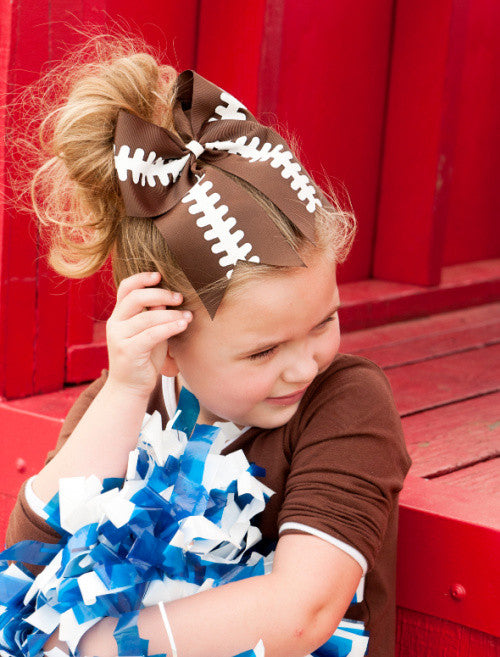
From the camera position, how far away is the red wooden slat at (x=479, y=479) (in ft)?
6.37

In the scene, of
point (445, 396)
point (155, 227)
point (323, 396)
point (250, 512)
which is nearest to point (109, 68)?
point (155, 227)

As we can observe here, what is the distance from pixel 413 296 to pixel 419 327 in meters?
0.14

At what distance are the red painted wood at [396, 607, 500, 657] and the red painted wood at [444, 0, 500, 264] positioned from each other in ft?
8.03

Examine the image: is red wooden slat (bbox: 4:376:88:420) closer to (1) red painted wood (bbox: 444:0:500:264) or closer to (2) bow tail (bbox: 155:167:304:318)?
(2) bow tail (bbox: 155:167:304:318)

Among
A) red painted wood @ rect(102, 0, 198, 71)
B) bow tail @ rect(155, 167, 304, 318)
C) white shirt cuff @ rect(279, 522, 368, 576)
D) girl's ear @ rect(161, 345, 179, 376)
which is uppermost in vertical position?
red painted wood @ rect(102, 0, 198, 71)

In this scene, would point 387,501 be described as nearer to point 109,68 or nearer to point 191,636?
point 191,636

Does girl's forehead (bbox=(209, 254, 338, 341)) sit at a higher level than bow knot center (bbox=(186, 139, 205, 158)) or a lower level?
lower

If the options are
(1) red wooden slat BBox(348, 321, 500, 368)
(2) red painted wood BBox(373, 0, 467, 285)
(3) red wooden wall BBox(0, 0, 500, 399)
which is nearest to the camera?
(3) red wooden wall BBox(0, 0, 500, 399)

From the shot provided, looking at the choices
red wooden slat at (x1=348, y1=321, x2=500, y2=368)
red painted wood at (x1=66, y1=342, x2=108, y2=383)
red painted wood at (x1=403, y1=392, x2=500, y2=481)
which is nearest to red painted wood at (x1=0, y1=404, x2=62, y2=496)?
red painted wood at (x1=66, y1=342, x2=108, y2=383)

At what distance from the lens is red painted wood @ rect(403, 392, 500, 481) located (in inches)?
83.7

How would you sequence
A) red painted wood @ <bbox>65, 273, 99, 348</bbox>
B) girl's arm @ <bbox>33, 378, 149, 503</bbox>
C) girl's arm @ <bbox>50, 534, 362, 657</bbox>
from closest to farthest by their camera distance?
girl's arm @ <bbox>50, 534, 362, 657</bbox>, girl's arm @ <bbox>33, 378, 149, 503</bbox>, red painted wood @ <bbox>65, 273, 99, 348</bbox>

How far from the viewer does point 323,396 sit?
1.67 m

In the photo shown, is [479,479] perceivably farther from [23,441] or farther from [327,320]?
[23,441]

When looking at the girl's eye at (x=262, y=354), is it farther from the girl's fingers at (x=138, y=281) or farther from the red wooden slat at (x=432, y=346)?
the red wooden slat at (x=432, y=346)
